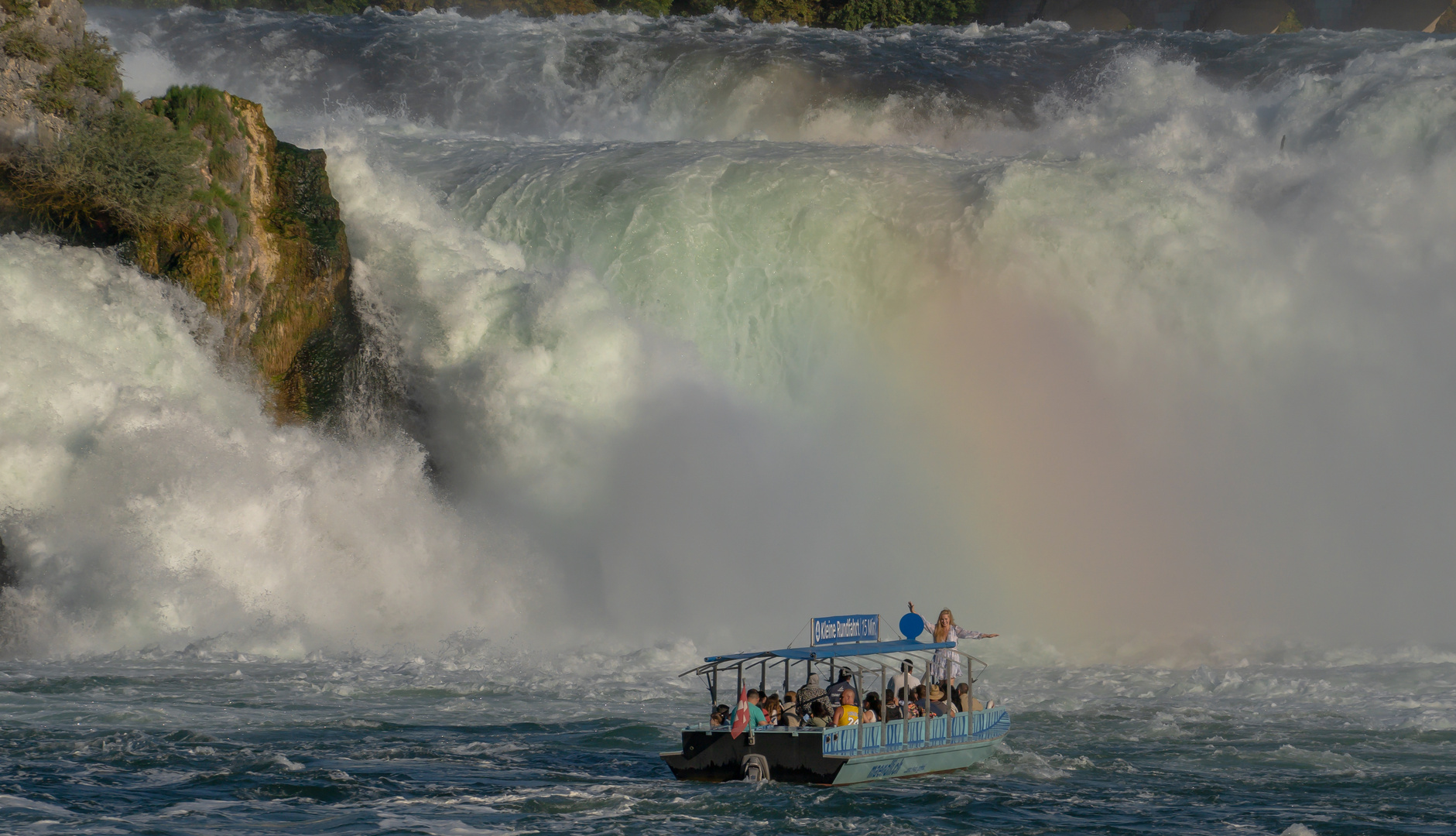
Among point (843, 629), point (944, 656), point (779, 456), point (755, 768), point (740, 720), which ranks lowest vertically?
point (755, 768)

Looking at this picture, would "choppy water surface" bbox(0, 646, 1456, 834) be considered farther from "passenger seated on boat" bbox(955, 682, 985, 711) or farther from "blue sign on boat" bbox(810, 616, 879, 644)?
"blue sign on boat" bbox(810, 616, 879, 644)

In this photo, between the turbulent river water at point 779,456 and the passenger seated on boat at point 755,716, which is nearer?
the passenger seated on boat at point 755,716

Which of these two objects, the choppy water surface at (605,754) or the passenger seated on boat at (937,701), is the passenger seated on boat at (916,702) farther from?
the choppy water surface at (605,754)

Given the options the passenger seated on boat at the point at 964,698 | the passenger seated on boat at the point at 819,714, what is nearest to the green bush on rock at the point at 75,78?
the passenger seated on boat at the point at 819,714

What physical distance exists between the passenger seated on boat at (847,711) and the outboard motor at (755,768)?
3.38ft

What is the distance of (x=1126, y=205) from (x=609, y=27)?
23.2 meters

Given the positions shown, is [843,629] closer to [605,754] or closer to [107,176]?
[605,754]

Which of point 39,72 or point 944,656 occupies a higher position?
point 39,72

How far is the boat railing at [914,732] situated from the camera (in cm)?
1507

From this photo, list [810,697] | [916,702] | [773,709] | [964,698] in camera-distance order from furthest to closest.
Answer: [964,698]
[916,702]
[810,697]
[773,709]

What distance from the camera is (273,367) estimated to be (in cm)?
2538

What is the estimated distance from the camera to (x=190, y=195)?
2403 centimetres

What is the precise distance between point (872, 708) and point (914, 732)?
0.60 meters

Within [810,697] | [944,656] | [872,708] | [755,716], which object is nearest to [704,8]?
[944,656]
